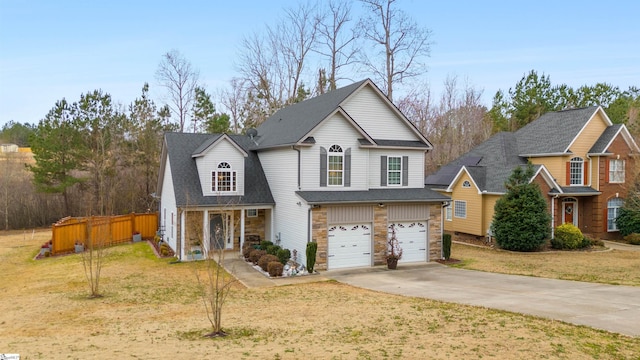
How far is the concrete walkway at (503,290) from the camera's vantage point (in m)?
11.9

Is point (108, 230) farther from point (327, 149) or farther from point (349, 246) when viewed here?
point (349, 246)

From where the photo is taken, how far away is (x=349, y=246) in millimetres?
20469

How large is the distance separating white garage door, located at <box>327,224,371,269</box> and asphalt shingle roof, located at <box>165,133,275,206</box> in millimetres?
4338

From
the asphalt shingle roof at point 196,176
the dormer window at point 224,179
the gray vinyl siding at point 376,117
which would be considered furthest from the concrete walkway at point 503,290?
the gray vinyl siding at point 376,117

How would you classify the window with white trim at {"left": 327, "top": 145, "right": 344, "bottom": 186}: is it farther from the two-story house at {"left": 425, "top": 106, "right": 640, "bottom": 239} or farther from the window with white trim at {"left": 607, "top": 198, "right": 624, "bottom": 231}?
the window with white trim at {"left": 607, "top": 198, "right": 624, "bottom": 231}

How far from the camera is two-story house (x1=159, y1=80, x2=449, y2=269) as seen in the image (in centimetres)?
2033

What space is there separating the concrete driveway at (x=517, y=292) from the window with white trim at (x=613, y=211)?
16777mm

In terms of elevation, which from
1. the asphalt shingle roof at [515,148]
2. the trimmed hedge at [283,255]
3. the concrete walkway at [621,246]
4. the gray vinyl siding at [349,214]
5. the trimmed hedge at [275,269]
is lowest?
the concrete walkway at [621,246]

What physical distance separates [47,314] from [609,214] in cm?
3289

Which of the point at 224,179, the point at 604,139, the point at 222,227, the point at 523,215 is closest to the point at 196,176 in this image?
the point at 224,179

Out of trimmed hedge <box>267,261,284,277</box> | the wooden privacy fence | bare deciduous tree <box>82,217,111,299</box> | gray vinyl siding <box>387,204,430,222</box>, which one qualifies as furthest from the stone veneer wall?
the wooden privacy fence

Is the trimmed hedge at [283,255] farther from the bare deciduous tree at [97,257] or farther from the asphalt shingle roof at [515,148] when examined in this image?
the asphalt shingle roof at [515,148]

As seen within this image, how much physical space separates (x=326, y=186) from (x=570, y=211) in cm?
1956

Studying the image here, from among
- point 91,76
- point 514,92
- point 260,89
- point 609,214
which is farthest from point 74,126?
point 514,92
